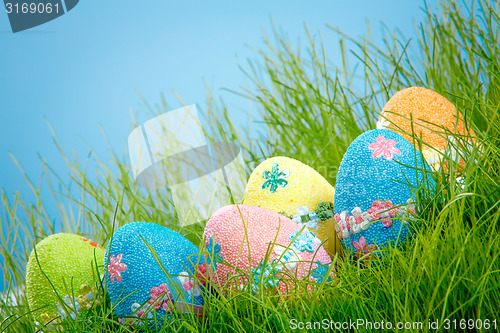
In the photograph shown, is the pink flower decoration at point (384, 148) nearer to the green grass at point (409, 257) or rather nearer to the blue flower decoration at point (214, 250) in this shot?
the green grass at point (409, 257)

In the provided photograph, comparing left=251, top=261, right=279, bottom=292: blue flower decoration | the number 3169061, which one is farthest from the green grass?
the number 3169061

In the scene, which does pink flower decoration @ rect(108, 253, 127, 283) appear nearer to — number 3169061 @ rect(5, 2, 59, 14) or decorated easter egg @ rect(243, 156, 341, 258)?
decorated easter egg @ rect(243, 156, 341, 258)

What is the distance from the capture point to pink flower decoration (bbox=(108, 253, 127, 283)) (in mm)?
445

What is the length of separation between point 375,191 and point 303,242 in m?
0.09

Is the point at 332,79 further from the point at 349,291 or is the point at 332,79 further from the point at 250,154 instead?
the point at 349,291

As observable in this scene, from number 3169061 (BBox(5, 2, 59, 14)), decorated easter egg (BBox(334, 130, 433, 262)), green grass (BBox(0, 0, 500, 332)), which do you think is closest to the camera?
green grass (BBox(0, 0, 500, 332))

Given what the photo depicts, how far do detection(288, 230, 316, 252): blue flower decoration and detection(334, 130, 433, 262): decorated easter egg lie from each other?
→ 3 centimetres

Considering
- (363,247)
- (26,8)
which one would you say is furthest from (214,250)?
(26,8)

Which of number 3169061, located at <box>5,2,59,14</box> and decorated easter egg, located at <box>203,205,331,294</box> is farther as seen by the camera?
number 3169061, located at <box>5,2,59,14</box>

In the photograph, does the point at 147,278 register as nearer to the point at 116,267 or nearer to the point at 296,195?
the point at 116,267

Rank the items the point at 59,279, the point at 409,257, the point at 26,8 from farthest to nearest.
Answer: the point at 26,8
the point at 59,279
the point at 409,257

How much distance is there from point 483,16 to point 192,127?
0.55 m

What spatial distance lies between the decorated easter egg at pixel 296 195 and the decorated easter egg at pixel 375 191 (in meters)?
0.04

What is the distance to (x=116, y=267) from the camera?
1.47 ft
